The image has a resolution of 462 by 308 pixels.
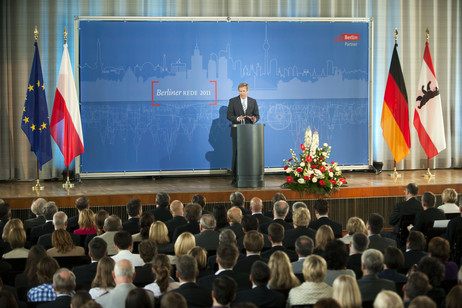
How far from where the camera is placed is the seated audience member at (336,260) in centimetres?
483

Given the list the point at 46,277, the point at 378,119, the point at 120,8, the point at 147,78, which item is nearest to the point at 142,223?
the point at 46,277

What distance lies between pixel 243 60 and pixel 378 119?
3110 mm

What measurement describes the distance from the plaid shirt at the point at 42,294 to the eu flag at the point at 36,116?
6.07 metres

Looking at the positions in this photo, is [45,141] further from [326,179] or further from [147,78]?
[326,179]

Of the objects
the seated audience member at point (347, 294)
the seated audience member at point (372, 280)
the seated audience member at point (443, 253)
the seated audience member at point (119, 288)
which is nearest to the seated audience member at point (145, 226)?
the seated audience member at point (119, 288)

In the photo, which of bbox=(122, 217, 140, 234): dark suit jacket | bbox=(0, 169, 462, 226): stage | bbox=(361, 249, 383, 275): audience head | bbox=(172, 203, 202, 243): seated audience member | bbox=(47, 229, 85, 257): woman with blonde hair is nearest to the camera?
bbox=(361, 249, 383, 275): audience head

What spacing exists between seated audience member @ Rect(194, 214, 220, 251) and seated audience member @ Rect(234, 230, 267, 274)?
886 mm

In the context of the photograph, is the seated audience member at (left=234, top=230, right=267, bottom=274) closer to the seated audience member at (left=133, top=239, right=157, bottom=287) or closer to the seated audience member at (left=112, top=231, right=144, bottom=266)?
the seated audience member at (left=133, top=239, right=157, bottom=287)

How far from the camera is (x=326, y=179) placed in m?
9.68

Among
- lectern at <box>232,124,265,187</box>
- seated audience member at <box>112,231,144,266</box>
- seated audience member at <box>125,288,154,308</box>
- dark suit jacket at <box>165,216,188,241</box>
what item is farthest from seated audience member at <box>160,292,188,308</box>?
lectern at <box>232,124,265,187</box>

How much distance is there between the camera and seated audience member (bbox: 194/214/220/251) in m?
6.11

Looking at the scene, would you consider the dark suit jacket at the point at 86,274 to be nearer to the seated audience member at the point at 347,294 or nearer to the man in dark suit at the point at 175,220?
the man in dark suit at the point at 175,220

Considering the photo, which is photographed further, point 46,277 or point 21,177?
point 21,177

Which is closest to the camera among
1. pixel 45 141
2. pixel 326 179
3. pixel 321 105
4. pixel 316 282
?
pixel 316 282
